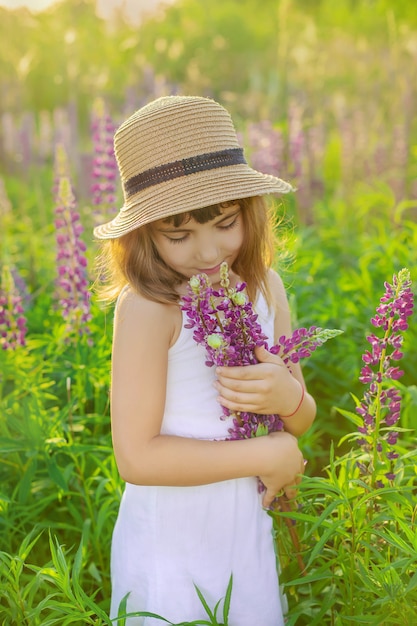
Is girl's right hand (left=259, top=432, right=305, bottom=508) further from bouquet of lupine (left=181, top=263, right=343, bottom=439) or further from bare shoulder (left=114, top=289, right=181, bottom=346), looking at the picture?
bare shoulder (left=114, top=289, right=181, bottom=346)

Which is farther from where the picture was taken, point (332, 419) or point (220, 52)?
point (220, 52)

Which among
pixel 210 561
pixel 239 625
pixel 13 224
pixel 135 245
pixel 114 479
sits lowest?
pixel 239 625

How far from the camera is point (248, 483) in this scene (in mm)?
1857

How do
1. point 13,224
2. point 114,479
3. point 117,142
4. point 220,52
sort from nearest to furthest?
1. point 117,142
2. point 114,479
3. point 13,224
4. point 220,52

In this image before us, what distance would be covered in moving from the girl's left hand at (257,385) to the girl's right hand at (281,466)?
71 mm

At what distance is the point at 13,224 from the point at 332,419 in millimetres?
3084

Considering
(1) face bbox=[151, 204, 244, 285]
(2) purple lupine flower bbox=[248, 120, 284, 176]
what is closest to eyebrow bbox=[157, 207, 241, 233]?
(1) face bbox=[151, 204, 244, 285]

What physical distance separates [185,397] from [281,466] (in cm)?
28

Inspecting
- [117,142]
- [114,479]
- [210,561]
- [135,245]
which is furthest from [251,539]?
[117,142]

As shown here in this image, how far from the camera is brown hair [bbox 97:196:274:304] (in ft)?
5.87

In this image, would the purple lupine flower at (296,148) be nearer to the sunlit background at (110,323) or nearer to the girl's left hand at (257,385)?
the sunlit background at (110,323)

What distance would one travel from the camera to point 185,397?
1.85 m

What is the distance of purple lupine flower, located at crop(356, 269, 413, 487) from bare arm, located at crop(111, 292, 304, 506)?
193 millimetres

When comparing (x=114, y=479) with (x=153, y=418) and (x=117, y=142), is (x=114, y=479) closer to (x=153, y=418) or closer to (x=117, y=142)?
(x=153, y=418)
